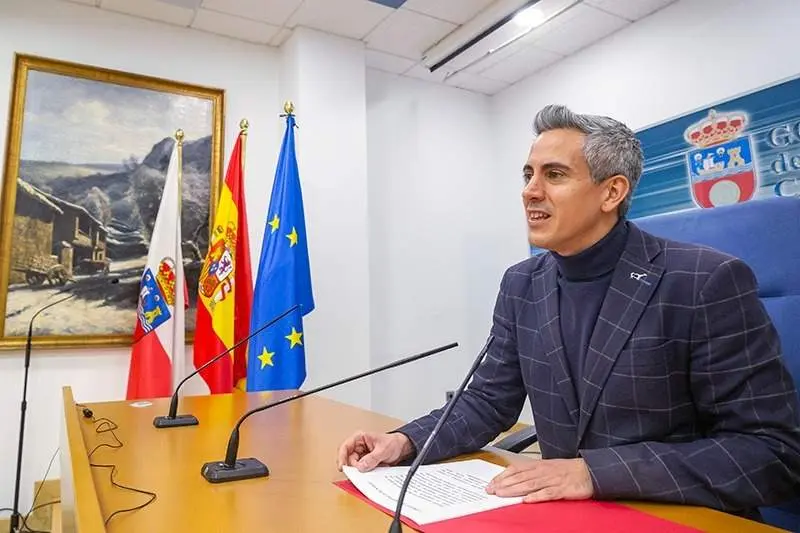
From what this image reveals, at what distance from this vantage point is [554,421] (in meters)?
1.19

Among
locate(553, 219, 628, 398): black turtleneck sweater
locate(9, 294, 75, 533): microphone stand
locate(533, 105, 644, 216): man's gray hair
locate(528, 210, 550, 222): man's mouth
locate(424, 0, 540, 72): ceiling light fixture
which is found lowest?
locate(9, 294, 75, 533): microphone stand

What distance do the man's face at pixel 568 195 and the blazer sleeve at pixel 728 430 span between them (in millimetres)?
281

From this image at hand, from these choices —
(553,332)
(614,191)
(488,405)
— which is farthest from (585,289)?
(488,405)

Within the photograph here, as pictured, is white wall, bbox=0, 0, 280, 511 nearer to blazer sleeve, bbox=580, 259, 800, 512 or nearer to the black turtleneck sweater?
the black turtleneck sweater

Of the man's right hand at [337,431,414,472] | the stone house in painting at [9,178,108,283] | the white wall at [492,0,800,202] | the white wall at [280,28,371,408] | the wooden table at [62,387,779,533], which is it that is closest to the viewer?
the wooden table at [62,387,779,533]

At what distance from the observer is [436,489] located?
2.91 ft

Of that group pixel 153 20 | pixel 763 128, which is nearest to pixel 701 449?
pixel 763 128

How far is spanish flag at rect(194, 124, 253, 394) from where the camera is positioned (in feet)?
9.12

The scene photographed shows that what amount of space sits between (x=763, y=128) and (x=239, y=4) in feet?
8.62

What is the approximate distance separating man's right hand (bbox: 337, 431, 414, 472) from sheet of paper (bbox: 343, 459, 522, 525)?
0.06ft

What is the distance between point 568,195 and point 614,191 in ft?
0.36

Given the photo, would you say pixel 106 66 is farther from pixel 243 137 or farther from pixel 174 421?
pixel 174 421

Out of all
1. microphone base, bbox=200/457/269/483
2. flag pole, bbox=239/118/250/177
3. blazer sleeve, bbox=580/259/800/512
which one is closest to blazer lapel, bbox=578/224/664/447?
blazer sleeve, bbox=580/259/800/512

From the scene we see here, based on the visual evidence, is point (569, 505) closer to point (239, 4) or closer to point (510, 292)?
point (510, 292)
